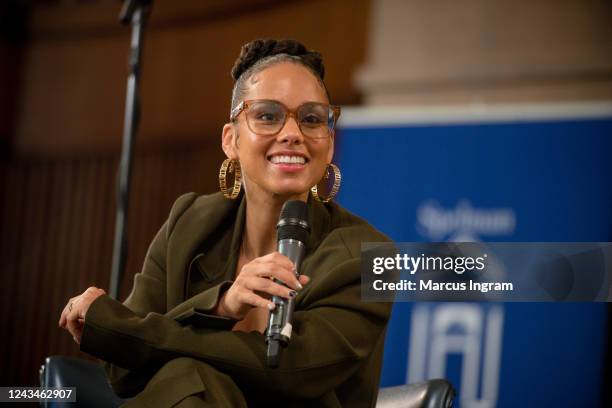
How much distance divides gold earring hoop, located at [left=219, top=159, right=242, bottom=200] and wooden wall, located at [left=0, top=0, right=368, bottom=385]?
2.38 metres

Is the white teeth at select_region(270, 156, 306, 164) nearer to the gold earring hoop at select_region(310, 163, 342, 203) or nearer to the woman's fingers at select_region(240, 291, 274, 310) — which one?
the gold earring hoop at select_region(310, 163, 342, 203)

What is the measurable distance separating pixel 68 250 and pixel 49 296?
0.87 feet

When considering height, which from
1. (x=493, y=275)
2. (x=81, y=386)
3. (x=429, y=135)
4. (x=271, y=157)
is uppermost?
(x=429, y=135)

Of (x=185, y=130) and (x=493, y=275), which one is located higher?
(x=185, y=130)

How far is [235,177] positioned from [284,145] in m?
0.22

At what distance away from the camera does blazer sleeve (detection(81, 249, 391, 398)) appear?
1.43m

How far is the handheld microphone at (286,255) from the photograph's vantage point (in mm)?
1220

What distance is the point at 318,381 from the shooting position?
1463 mm

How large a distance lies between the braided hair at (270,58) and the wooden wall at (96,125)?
2382 mm

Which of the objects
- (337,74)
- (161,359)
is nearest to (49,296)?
(337,74)

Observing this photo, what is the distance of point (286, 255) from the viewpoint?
1.33m

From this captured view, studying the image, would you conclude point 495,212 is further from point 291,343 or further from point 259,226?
point 291,343

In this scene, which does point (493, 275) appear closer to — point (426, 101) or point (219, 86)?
point (426, 101)

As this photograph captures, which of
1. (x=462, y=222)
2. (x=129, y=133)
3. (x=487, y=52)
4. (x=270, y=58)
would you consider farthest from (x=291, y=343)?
(x=487, y=52)
